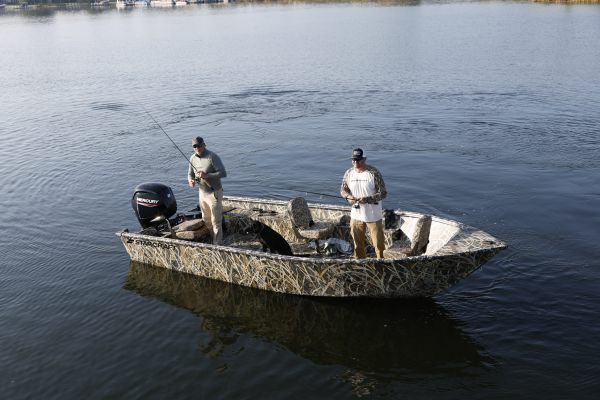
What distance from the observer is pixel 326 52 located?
43000mm

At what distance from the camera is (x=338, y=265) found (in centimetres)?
952

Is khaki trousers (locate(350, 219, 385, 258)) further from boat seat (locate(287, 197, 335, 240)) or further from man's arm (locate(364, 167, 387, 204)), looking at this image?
boat seat (locate(287, 197, 335, 240))

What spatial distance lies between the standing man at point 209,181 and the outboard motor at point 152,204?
862mm

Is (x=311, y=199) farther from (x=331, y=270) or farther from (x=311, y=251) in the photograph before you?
(x=331, y=270)

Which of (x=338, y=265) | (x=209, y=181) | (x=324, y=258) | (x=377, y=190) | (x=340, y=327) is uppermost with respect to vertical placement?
(x=377, y=190)

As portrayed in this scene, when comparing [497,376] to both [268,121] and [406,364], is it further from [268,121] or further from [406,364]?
[268,121]

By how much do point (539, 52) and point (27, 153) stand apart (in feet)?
94.5

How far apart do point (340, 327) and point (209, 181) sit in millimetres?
3746

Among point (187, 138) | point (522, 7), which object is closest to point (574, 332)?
point (187, 138)

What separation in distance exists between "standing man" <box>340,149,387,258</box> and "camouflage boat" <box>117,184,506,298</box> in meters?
0.62

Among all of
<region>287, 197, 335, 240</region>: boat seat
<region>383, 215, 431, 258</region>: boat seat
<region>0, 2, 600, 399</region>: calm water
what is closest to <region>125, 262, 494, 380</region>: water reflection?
<region>0, 2, 600, 399</region>: calm water

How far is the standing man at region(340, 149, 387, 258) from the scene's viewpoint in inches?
374

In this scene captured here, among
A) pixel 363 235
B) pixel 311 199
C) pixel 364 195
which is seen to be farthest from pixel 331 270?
pixel 311 199

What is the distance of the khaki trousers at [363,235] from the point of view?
9.84 m
